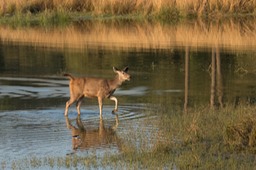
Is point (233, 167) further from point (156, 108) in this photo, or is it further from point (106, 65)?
point (106, 65)

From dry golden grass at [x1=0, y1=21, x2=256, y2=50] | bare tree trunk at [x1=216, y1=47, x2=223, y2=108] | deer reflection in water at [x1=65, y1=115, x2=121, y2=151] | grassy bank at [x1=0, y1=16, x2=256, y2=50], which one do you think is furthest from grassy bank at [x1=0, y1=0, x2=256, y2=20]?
deer reflection in water at [x1=65, y1=115, x2=121, y2=151]

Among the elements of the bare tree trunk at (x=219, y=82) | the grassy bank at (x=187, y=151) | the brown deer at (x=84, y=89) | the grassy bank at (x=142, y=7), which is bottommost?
the bare tree trunk at (x=219, y=82)

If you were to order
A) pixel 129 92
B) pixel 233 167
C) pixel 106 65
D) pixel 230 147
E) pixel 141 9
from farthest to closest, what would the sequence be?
1. pixel 141 9
2. pixel 106 65
3. pixel 129 92
4. pixel 230 147
5. pixel 233 167

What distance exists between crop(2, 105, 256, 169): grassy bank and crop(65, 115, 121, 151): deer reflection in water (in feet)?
1.13

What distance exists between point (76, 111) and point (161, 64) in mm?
9512

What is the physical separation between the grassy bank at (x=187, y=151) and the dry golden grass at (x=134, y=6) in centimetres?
3210

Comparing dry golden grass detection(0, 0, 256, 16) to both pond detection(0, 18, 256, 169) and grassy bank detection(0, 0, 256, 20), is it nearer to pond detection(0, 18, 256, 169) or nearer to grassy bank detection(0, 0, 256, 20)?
grassy bank detection(0, 0, 256, 20)

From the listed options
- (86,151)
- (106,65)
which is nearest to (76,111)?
(86,151)

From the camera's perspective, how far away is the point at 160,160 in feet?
41.8

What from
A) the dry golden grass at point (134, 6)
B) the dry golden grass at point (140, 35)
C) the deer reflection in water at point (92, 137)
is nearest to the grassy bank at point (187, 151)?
the deer reflection in water at point (92, 137)

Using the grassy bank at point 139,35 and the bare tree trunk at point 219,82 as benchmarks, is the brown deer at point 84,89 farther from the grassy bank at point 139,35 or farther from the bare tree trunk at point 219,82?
the grassy bank at point 139,35

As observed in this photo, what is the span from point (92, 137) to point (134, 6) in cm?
3438

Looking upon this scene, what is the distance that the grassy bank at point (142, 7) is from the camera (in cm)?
4666

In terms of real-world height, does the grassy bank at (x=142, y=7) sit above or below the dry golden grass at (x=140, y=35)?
above
